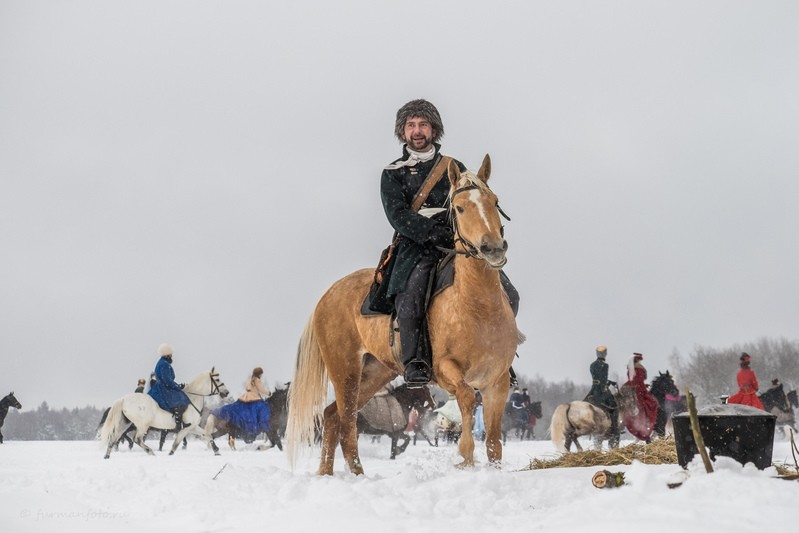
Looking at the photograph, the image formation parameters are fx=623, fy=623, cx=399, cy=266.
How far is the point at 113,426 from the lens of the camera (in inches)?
555

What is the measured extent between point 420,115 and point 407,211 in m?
0.97

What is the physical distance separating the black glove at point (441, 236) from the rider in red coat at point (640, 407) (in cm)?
999

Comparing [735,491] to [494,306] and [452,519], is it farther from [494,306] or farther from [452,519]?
[494,306]

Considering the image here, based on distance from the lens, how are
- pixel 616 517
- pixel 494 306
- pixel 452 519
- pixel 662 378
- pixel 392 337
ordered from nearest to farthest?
pixel 616 517, pixel 452 519, pixel 494 306, pixel 392 337, pixel 662 378

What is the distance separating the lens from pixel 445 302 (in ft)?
16.0

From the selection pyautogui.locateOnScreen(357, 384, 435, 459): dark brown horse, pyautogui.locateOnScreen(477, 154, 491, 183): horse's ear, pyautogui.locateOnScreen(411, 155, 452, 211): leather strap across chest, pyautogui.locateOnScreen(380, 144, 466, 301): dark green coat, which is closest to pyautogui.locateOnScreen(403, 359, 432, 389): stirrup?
pyautogui.locateOnScreen(380, 144, 466, 301): dark green coat

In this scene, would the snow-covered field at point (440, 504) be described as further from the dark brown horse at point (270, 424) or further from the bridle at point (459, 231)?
the dark brown horse at point (270, 424)

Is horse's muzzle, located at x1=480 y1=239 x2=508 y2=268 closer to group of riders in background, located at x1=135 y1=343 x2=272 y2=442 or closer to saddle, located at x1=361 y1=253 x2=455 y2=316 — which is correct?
saddle, located at x1=361 y1=253 x2=455 y2=316

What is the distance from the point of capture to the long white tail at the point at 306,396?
6.07m

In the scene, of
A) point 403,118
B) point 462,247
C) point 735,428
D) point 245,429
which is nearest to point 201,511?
point 462,247

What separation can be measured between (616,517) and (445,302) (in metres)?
2.51

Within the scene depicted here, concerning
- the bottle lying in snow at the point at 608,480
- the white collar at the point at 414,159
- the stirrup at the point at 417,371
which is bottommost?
the bottle lying in snow at the point at 608,480

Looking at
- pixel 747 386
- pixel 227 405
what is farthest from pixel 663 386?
pixel 227 405

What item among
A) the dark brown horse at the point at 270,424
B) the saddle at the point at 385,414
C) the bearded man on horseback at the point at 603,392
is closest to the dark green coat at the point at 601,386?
the bearded man on horseback at the point at 603,392
